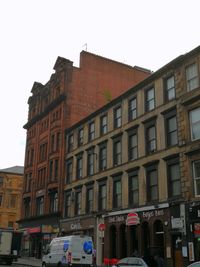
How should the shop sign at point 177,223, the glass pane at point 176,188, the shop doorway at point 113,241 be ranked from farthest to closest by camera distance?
the shop doorway at point 113,241, the glass pane at point 176,188, the shop sign at point 177,223

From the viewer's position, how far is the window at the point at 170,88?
3141 cm

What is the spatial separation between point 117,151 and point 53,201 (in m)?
14.0

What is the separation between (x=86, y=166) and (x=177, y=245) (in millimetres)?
16001

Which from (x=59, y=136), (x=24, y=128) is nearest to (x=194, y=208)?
(x=59, y=136)

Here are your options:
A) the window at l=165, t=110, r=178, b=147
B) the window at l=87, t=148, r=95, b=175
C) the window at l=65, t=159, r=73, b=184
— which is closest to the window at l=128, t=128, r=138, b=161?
the window at l=165, t=110, r=178, b=147

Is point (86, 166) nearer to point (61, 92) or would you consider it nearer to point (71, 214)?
point (71, 214)

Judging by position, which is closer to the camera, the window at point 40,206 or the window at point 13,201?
the window at point 40,206

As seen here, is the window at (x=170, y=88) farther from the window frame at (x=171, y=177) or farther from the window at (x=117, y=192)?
the window at (x=117, y=192)

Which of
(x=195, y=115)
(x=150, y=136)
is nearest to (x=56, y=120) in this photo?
(x=150, y=136)

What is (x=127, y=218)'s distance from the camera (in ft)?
108

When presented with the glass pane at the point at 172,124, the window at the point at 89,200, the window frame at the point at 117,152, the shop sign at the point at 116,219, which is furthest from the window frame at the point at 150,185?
the window at the point at 89,200

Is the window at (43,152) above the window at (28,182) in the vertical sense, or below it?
above

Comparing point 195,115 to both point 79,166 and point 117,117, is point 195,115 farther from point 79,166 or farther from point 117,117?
point 79,166

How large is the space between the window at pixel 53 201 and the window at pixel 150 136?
17.6 meters
